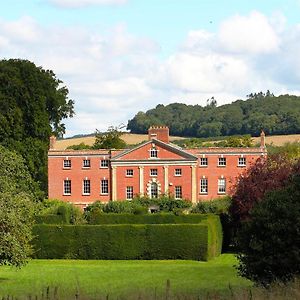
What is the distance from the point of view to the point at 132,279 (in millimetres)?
40500

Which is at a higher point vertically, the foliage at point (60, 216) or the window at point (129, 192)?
the window at point (129, 192)

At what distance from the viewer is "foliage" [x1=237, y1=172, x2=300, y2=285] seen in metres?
25.8

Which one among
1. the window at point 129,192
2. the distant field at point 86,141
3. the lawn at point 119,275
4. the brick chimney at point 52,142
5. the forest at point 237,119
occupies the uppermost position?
the forest at point 237,119

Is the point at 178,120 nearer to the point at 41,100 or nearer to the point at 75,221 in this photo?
the point at 41,100

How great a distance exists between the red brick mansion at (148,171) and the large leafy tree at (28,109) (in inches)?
133

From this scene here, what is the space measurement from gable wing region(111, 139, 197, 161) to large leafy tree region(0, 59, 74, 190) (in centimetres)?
808

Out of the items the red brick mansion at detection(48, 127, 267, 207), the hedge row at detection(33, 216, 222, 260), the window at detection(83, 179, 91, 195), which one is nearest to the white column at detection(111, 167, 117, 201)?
the red brick mansion at detection(48, 127, 267, 207)

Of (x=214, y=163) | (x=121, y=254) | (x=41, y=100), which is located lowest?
(x=121, y=254)

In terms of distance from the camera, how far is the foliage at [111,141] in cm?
11306

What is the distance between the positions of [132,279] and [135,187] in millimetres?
52228

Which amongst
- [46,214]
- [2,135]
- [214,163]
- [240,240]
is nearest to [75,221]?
[46,214]

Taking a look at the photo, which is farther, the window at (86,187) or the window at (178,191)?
the window at (86,187)

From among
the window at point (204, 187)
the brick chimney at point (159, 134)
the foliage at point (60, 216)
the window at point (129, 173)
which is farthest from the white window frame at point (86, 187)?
the foliage at point (60, 216)

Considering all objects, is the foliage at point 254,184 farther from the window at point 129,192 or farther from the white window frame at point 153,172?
the window at point 129,192
